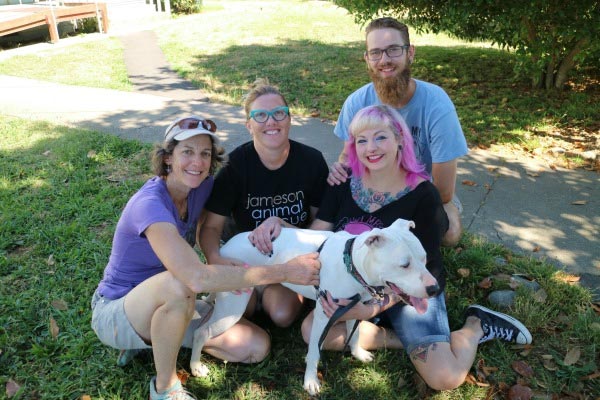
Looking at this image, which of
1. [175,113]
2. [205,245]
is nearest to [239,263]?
[205,245]

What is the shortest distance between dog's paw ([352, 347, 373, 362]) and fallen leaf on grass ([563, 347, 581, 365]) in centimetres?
118

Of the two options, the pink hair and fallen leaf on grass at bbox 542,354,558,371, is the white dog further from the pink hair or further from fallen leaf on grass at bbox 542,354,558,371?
fallen leaf on grass at bbox 542,354,558,371

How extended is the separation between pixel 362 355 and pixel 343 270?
769mm

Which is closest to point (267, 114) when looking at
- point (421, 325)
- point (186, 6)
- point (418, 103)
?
point (418, 103)

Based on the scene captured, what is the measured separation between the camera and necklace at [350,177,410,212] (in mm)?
2891

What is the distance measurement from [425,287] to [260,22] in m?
16.7

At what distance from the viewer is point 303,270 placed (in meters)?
2.61

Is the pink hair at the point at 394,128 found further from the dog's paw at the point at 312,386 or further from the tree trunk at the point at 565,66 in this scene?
the tree trunk at the point at 565,66

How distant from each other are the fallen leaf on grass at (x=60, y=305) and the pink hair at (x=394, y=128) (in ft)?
7.75

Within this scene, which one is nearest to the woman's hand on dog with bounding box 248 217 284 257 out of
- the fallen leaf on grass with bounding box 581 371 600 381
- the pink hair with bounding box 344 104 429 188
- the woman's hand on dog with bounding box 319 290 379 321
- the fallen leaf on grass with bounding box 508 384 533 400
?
the woman's hand on dog with bounding box 319 290 379 321

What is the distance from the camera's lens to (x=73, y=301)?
11.7 ft

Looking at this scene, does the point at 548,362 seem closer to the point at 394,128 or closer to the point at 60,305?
the point at 394,128

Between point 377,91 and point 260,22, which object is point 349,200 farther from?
point 260,22

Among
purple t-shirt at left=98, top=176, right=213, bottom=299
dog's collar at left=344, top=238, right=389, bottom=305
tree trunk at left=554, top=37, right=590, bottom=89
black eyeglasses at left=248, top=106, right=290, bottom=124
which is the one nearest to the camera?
dog's collar at left=344, top=238, right=389, bottom=305
